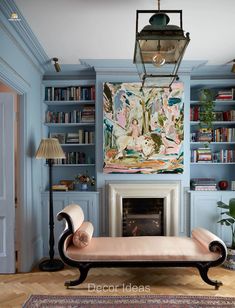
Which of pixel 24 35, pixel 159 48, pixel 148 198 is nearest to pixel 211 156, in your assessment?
pixel 148 198

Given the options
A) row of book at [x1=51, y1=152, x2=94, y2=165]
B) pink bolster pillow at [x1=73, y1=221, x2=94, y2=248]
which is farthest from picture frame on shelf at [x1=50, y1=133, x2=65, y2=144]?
pink bolster pillow at [x1=73, y1=221, x2=94, y2=248]

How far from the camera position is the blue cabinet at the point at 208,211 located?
417 centimetres

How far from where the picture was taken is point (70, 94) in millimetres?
4410

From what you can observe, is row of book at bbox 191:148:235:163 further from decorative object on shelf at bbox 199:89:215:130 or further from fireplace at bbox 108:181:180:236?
fireplace at bbox 108:181:180:236

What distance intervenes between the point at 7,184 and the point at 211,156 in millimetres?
2977

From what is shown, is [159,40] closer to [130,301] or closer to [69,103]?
[130,301]

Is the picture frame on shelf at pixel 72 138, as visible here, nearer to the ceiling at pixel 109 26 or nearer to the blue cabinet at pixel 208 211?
the ceiling at pixel 109 26

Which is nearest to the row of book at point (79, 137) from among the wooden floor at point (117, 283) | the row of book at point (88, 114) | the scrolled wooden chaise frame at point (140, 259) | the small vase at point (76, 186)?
the row of book at point (88, 114)

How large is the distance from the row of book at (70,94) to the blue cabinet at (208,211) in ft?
7.09

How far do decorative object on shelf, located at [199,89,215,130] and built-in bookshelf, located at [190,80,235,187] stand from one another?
0.18 feet

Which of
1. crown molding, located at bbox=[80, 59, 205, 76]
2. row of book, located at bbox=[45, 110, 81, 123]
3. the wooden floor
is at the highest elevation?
crown molding, located at bbox=[80, 59, 205, 76]

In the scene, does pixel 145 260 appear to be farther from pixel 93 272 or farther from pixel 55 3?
pixel 55 3

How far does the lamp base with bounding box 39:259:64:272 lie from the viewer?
3.69 m

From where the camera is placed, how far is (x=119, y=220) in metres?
4.14
